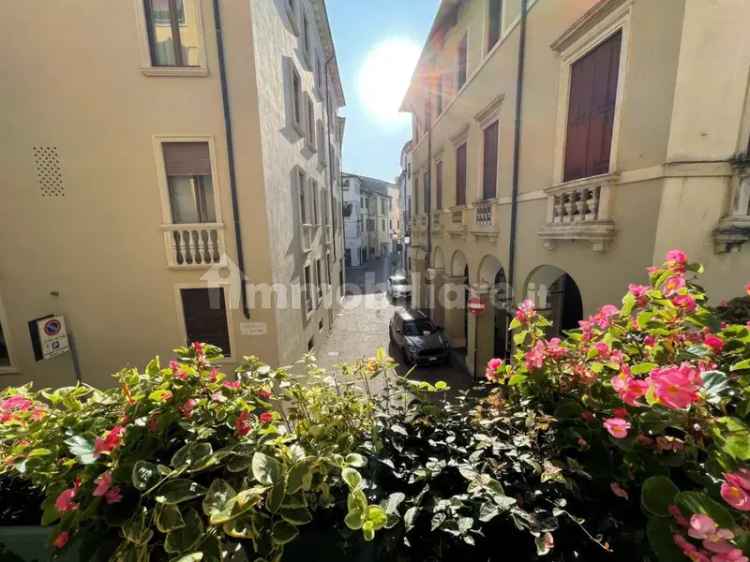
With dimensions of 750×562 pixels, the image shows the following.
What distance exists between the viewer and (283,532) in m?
1.03

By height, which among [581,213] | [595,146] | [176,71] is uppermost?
[176,71]

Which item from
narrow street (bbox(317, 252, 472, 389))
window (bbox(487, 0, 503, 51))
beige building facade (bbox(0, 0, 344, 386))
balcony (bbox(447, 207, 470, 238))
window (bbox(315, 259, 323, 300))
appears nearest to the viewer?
beige building facade (bbox(0, 0, 344, 386))

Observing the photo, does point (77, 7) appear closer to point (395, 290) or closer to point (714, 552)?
point (714, 552)

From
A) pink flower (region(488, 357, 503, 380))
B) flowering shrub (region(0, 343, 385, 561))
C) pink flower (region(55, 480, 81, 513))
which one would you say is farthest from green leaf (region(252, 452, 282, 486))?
pink flower (region(488, 357, 503, 380))

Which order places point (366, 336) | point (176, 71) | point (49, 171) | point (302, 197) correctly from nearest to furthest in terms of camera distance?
point (176, 71) < point (49, 171) < point (302, 197) < point (366, 336)

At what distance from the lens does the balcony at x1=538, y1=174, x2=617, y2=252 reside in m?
4.23

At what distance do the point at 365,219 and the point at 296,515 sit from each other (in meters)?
38.8

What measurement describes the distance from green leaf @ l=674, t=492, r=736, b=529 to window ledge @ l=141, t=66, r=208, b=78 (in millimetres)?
7749

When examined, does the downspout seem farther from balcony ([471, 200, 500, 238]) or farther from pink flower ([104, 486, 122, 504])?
balcony ([471, 200, 500, 238])

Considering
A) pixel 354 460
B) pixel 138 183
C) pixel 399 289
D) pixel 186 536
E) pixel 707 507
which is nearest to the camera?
pixel 707 507

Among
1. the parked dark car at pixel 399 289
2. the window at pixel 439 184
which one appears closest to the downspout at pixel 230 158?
the window at pixel 439 184

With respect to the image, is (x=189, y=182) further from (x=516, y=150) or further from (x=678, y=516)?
(x=678, y=516)

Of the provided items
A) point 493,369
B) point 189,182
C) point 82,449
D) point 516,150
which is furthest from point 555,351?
point 189,182

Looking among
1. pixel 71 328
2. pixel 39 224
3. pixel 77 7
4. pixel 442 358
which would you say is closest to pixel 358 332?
pixel 442 358
